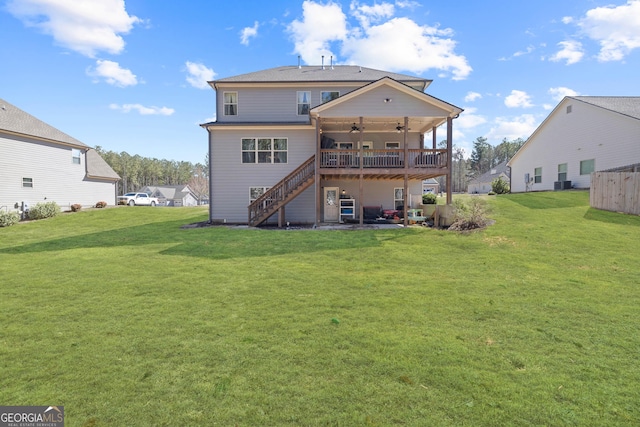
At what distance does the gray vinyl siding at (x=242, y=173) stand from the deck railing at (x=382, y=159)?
2.72 meters

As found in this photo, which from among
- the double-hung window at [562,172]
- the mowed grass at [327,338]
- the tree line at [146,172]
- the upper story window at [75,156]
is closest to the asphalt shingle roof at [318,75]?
the mowed grass at [327,338]

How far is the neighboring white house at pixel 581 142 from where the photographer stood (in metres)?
19.7

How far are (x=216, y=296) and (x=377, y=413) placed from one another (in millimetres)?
4141

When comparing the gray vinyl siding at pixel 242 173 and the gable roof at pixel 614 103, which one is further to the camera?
the gable roof at pixel 614 103

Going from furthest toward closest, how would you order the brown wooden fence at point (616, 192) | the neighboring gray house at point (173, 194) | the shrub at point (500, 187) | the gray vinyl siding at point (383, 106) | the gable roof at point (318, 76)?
the neighboring gray house at point (173, 194) < the shrub at point (500, 187) < the gable roof at point (318, 76) < the gray vinyl siding at point (383, 106) < the brown wooden fence at point (616, 192)

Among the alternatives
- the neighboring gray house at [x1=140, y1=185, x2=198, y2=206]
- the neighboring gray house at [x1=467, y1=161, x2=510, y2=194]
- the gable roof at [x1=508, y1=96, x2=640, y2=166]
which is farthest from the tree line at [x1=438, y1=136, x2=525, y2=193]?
the neighboring gray house at [x1=140, y1=185, x2=198, y2=206]

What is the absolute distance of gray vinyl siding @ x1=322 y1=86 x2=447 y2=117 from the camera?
15.0 meters

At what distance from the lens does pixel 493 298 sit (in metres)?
5.86

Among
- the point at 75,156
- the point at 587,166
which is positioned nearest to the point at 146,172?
the point at 75,156

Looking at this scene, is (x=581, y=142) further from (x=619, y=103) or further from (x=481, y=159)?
(x=481, y=159)

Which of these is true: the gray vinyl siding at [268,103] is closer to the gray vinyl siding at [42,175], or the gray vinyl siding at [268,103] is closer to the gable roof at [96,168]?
the gray vinyl siding at [42,175]

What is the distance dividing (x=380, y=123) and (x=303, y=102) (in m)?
5.35

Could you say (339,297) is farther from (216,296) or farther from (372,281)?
(216,296)

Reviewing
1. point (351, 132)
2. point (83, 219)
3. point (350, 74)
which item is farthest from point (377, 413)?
point (83, 219)
